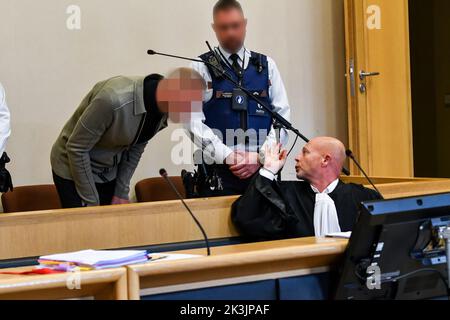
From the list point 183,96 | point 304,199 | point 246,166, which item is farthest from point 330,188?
point 183,96

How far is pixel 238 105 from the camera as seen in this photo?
358 cm

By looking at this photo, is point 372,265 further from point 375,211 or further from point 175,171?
point 175,171

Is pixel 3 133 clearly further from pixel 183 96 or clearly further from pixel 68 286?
pixel 68 286

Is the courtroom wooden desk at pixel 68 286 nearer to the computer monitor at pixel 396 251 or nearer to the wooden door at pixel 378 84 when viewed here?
the computer monitor at pixel 396 251

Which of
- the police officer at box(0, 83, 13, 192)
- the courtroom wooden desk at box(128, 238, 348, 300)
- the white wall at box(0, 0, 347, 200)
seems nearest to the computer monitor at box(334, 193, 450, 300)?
the courtroom wooden desk at box(128, 238, 348, 300)

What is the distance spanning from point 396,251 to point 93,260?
0.77m

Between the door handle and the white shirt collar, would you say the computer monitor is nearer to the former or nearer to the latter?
the white shirt collar

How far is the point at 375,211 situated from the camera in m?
1.87

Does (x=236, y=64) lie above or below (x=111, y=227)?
above

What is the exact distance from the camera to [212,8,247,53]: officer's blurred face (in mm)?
3514

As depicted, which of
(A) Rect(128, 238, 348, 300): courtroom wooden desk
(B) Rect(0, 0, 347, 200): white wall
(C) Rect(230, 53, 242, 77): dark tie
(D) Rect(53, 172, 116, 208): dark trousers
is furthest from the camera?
(B) Rect(0, 0, 347, 200): white wall

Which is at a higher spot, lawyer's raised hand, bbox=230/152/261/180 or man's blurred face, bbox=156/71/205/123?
man's blurred face, bbox=156/71/205/123

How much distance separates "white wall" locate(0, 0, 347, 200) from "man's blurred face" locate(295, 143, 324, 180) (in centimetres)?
180

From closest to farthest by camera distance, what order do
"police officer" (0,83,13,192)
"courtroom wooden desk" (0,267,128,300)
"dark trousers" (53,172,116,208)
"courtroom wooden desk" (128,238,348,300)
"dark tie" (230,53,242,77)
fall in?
"courtroom wooden desk" (0,267,128,300) → "courtroom wooden desk" (128,238,348,300) → "police officer" (0,83,13,192) → "dark trousers" (53,172,116,208) → "dark tie" (230,53,242,77)
